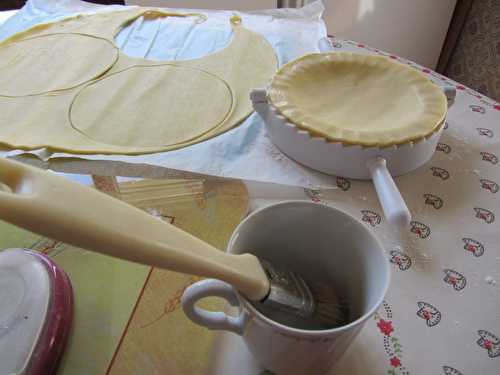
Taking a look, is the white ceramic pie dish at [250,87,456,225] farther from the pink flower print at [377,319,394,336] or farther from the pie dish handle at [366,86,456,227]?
the pink flower print at [377,319,394,336]

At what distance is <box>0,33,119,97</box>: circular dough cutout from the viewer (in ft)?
1.83

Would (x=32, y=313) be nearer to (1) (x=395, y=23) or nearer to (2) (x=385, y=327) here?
(2) (x=385, y=327)

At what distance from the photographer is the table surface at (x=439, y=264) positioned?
0.26 m

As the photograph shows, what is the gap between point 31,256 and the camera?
12.0 inches

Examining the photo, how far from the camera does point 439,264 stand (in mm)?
323

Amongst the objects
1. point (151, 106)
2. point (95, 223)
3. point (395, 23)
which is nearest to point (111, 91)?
point (151, 106)

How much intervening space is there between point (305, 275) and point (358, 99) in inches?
9.4

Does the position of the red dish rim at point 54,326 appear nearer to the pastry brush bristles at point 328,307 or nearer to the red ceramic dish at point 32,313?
the red ceramic dish at point 32,313

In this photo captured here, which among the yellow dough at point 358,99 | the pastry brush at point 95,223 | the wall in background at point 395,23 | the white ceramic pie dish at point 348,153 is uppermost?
the pastry brush at point 95,223

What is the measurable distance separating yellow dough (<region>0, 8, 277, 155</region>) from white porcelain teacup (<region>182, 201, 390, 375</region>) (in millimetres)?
227

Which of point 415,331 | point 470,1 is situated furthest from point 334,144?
point 470,1

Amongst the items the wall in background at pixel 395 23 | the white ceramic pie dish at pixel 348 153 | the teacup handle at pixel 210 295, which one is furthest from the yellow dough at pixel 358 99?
the wall in background at pixel 395 23

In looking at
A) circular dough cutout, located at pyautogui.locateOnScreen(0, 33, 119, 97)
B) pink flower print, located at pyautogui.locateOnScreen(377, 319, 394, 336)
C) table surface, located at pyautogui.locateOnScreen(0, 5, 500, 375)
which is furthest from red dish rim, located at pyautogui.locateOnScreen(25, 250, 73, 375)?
circular dough cutout, located at pyautogui.locateOnScreen(0, 33, 119, 97)

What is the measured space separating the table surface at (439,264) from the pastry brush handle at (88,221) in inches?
5.3
